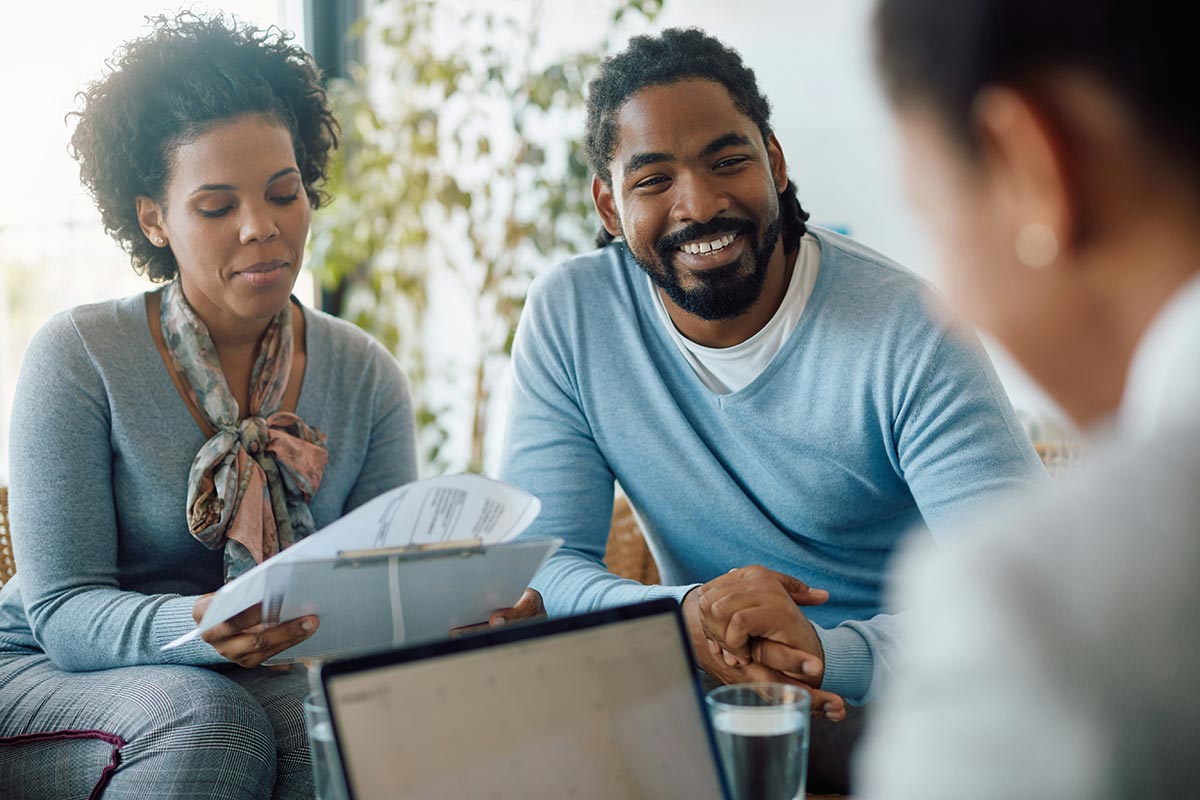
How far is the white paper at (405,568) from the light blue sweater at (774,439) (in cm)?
40

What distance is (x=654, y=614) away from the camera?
90 cm

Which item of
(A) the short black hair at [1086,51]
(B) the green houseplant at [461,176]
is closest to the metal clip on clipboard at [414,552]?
(A) the short black hair at [1086,51]

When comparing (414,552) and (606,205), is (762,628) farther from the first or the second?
(606,205)

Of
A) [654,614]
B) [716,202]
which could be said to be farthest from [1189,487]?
[716,202]

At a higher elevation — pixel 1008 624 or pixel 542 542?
pixel 1008 624

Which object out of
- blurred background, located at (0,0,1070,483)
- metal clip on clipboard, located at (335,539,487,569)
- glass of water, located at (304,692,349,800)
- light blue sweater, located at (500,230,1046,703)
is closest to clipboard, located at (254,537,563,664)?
metal clip on clipboard, located at (335,539,487,569)

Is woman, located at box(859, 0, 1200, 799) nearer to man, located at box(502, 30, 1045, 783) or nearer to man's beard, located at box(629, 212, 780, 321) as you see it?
man, located at box(502, 30, 1045, 783)

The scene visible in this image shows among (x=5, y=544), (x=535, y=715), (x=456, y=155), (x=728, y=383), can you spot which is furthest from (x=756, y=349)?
(x=456, y=155)

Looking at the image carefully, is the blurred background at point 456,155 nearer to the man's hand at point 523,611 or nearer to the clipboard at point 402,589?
the man's hand at point 523,611

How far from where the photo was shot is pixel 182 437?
1.64m

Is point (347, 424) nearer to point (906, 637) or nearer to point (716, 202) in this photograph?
point (716, 202)

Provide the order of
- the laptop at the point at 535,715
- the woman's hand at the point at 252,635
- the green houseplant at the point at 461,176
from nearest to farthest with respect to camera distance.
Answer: the laptop at the point at 535,715
the woman's hand at the point at 252,635
the green houseplant at the point at 461,176

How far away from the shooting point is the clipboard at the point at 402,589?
978mm

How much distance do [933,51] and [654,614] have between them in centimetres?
49
